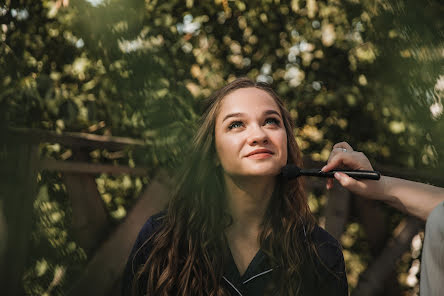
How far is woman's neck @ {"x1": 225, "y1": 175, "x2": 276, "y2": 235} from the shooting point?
1.28 meters

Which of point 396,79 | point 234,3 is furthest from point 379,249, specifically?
point 396,79

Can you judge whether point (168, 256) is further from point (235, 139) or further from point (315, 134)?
point (315, 134)

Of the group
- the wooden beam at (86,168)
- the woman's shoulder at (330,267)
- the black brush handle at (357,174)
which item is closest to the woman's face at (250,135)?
the black brush handle at (357,174)

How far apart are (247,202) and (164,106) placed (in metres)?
0.71

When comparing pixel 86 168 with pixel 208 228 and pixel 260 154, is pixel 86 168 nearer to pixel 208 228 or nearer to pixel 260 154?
pixel 208 228

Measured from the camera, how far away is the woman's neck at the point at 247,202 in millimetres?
1283

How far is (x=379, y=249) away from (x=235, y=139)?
1.91m

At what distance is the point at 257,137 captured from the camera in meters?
Answer: 1.16

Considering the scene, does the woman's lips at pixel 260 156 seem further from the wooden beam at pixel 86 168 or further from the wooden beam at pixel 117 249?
the wooden beam at pixel 117 249

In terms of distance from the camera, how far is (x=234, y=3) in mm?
2617

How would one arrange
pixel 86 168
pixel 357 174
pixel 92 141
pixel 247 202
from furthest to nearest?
pixel 92 141, pixel 86 168, pixel 247 202, pixel 357 174

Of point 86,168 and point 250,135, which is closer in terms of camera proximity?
point 250,135

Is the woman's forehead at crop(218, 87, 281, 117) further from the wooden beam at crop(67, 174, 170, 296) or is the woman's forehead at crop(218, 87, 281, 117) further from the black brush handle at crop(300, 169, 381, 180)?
the wooden beam at crop(67, 174, 170, 296)

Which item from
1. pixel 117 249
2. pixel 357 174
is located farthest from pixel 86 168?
pixel 357 174
